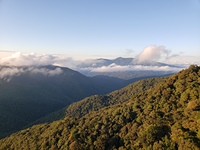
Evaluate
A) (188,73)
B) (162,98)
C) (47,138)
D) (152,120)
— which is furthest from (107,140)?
(188,73)

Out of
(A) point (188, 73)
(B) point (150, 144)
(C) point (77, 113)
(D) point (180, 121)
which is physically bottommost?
(C) point (77, 113)

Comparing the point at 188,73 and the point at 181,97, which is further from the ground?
the point at 188,73

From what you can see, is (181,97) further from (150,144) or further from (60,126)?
(60,126)

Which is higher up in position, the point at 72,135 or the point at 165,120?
the point at 165,120

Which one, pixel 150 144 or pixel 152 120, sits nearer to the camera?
pixel 150 144

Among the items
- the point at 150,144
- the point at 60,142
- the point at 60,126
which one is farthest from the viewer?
the point at 60,126

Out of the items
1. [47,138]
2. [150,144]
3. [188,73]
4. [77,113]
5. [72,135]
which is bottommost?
[77,113]

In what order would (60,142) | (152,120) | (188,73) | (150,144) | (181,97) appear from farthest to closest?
1. (188,73)
2. (60,142)
3. (181,97)
4. (152,120)
5. (150,144)

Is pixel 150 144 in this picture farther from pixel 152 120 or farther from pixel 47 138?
pixel 47 138

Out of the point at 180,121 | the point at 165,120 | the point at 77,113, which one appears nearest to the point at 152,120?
the point at 165,120
